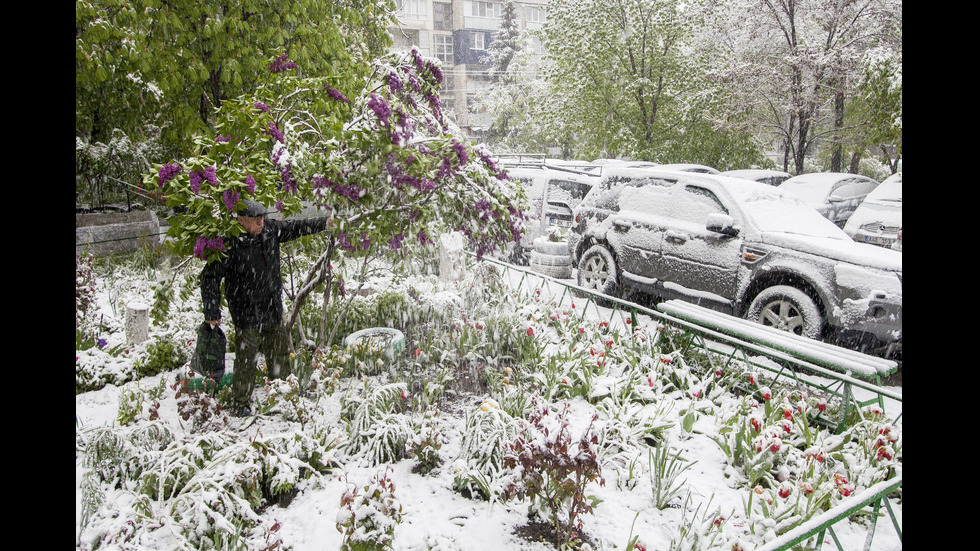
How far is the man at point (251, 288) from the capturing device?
3982 mm

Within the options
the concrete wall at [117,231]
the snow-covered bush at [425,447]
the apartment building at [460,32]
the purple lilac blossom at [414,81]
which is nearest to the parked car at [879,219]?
the purple lilac blossom at [414,81]

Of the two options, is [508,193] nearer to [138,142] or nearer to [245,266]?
[245,266]

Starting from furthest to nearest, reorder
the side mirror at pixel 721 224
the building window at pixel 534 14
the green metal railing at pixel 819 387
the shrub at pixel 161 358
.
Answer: the building window at pixel 534 14
the side mirror at pixel 721 224
the shrub at pixel 161 358
the green metal railing at pixel 819 387

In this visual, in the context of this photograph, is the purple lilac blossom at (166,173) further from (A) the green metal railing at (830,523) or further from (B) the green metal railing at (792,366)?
(B) the green metal railing at (792,366)

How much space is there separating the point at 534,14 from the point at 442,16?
6136 millimetres

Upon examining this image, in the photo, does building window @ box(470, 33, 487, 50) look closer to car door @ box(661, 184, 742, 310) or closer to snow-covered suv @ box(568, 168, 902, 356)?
snow-covered suv @ box(568, 168, 902, 356)

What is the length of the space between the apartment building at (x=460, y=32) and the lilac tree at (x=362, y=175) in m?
32.0

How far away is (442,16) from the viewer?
38344mm

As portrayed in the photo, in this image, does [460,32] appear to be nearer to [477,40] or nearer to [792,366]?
[477,40]

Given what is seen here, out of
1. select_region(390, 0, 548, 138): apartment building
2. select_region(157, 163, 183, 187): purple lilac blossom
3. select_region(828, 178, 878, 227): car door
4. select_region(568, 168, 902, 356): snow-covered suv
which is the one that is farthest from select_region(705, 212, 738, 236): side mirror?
select_region(390, 0, 548, 138): apartment building
